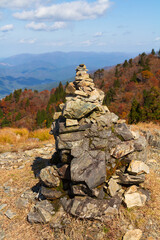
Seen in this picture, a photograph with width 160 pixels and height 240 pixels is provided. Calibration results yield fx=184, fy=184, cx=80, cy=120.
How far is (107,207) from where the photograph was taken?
6875mm

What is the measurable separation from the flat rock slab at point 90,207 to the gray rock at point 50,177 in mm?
880

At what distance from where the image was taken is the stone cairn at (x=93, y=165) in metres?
6.92

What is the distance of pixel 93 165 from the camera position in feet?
23.4

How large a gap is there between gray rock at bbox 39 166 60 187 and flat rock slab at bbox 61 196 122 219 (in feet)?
2.89

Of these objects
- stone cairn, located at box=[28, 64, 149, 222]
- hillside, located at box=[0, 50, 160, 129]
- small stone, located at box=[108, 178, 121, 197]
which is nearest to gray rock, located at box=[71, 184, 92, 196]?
stone cairn, located at box=[28, 64, 149, 222]

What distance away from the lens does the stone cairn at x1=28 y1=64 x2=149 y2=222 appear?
6918 mm

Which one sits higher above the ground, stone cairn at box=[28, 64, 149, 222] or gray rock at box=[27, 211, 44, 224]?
stone cairn at box=[28, 64, 149, 222]

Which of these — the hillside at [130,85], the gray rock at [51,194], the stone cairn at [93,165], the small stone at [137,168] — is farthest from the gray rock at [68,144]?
the hillside at [130,85]

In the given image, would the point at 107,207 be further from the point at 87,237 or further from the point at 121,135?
the point at 121,135

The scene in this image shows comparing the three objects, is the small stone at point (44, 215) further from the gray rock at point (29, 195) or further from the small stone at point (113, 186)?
the small stone at point (113, 186)

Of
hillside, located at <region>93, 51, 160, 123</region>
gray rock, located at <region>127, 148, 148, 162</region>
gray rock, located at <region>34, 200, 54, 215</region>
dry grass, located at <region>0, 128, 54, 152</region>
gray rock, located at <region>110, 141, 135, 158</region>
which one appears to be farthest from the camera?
hillside, located at <region>93, 51, 160, 123</region>

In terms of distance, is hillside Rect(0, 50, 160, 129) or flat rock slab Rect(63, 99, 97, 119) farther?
hillside Rect(0, 50, 160, 129)

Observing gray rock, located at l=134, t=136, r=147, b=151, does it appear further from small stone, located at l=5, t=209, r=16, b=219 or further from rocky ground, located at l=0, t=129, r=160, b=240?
small stone, located at l=5, t=209, r=16, b=219

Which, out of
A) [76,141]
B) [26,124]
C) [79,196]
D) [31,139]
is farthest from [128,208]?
[26,124]
